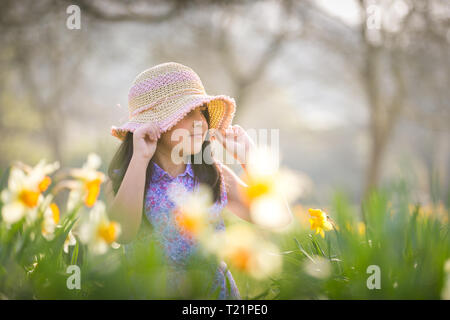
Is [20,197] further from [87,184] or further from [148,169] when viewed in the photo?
[148,169]

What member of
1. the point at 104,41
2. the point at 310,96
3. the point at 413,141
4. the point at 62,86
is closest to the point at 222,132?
the point at 104,41

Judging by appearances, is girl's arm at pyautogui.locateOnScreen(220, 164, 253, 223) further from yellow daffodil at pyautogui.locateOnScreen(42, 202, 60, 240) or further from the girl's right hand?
yellow daffodil at pyautogui.locateOnScreen(42, 202, 60, 240)

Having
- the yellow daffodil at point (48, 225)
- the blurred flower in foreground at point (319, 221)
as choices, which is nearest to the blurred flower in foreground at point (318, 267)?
the blurred flower in foreground at point (319, 221)

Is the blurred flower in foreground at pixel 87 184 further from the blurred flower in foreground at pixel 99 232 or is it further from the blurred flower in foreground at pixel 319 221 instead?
→ the blurred flower in foreground at pixel 319 221

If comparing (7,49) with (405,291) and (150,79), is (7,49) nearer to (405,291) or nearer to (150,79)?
(150,79)

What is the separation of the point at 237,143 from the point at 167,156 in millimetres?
294

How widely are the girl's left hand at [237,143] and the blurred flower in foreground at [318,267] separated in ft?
1.76

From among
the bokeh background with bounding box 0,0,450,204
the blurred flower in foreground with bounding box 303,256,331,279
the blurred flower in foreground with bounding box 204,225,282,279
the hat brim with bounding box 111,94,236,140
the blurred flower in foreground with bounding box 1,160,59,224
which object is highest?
the bokeh background with bounding box 0,0,450,204

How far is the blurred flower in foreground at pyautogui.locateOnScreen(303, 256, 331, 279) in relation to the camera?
1048mm

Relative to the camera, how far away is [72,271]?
A: 1.06m

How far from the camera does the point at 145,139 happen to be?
1.42 metres

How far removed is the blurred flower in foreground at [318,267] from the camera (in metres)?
1.05

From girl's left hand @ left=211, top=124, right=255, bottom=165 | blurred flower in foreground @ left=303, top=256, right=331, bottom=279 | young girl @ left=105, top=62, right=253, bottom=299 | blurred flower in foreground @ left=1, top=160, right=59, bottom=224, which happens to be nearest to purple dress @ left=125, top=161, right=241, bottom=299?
young girl @ left=105, top=62, right=253, bottom=299

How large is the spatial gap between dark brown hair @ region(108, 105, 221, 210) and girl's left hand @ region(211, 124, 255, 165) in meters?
0.12
